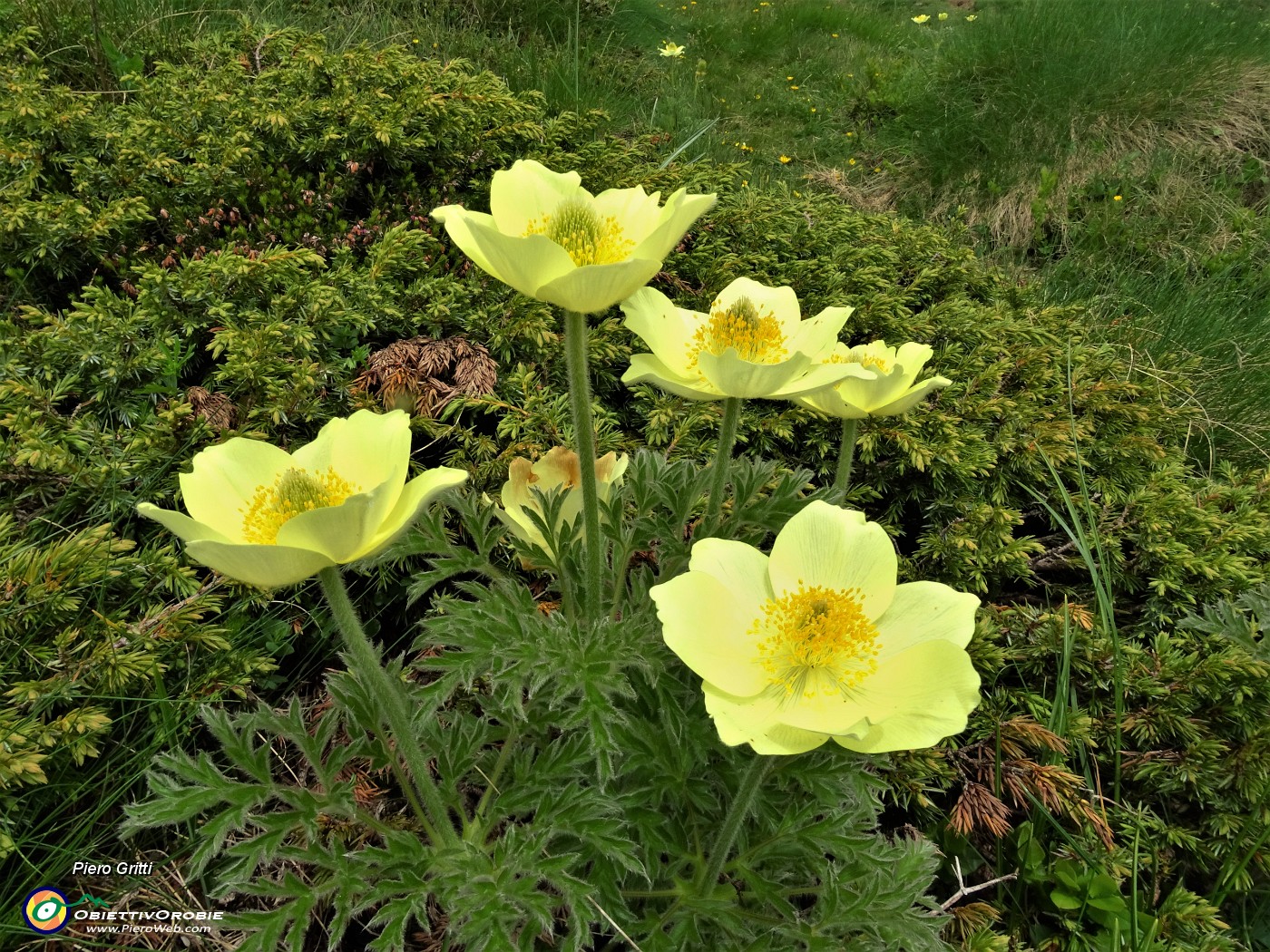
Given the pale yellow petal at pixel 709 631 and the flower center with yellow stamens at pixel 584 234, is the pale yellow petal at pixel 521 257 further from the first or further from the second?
the pale yellow petal at pixel 709 631

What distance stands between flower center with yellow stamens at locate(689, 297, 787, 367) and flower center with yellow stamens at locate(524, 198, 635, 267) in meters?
0.19

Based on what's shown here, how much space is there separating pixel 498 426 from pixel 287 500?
1.05 m

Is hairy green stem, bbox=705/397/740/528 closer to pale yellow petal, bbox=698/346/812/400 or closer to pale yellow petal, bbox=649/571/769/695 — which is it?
pale yellow petal, bbox=698/346/812/400

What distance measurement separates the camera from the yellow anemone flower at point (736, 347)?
1161 mm

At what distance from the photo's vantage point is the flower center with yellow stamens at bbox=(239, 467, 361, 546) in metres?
1.04

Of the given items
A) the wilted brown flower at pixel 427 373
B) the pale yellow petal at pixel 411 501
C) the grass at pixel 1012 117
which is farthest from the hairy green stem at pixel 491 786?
the grass at pixel 1012 117

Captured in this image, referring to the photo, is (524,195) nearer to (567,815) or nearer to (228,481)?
(228,481)

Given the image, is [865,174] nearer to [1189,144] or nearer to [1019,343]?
Answer: [1189,144]

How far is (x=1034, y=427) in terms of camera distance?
90.5 inches

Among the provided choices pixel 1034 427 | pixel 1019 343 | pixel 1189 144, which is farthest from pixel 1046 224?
pixel 1034 427

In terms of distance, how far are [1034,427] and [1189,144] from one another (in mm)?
4000

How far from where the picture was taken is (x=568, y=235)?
1.16 m

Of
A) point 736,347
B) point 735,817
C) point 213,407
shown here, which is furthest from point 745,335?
point 213,407

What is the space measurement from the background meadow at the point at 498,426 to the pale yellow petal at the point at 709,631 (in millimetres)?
319
